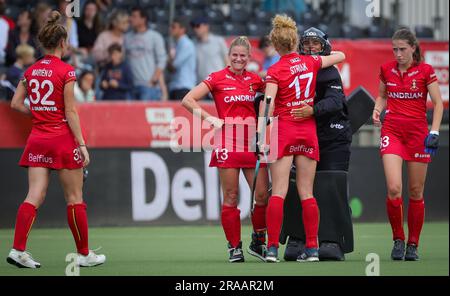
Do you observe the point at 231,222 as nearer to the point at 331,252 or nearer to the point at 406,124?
the point at 331,252

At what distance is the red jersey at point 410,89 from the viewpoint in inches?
434

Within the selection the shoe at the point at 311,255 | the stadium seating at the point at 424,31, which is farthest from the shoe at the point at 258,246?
the stadium seating at the point at 424,31

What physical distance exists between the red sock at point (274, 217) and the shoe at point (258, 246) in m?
0.53

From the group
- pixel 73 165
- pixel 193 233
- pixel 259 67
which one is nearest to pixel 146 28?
pixel 259 67

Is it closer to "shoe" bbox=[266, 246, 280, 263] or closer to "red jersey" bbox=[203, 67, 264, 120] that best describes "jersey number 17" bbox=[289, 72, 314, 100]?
"red jersey" bbox=[203, 67, 264, 120]

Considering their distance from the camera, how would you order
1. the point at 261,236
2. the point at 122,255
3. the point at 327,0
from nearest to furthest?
the point at 261,236 → the point at 122,255 → the point at 327,0

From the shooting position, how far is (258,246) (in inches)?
430

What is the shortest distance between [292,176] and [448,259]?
1631 mm

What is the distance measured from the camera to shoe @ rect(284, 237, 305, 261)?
10945mm

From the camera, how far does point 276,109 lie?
413 inches

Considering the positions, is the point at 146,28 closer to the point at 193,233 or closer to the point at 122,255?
the point at 193,233

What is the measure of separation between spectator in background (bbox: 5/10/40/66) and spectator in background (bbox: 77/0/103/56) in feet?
3.55

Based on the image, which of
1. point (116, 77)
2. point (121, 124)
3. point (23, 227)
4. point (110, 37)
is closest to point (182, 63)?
point (116, 77)

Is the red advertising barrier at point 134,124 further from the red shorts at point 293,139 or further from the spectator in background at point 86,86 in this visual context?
the red shorts at point 293,139
